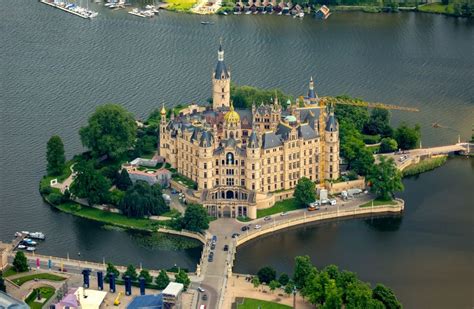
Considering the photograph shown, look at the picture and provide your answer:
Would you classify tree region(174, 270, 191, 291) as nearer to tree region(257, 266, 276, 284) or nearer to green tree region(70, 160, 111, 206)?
tree region(257, 266, 276, 284)

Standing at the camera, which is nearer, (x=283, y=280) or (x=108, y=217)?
(x=283, y=280)

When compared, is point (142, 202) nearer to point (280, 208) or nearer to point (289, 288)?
point (280, 208)

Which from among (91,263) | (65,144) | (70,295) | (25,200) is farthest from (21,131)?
(70,295)

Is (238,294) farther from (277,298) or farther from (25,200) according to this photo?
(25,200)

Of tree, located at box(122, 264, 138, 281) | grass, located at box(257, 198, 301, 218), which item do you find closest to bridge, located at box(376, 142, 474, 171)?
grass, located at box(257, 198, 301, 218)

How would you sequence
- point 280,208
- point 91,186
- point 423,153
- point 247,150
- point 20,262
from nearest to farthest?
point 20,262, point 247,150, point 91,186, point 280,208, point 423,153

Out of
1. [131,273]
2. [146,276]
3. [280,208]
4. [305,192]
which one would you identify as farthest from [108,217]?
[305,192]
